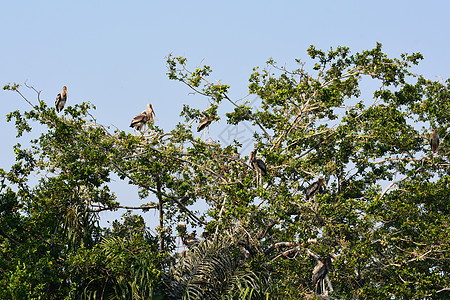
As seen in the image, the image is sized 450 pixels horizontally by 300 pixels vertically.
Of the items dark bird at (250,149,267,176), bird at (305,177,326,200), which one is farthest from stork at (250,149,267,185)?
bird at (305,177,326,200)

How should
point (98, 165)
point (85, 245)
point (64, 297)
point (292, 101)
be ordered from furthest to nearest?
point (292, 101)
point (98, 165)
point (85, 245)
point (64, 297)

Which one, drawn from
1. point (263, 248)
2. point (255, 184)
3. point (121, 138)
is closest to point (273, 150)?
point (255, 184)

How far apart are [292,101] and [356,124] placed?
158 centimetres

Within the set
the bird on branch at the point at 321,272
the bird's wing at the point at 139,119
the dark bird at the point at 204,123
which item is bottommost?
the bird on branch at the point at 321,272

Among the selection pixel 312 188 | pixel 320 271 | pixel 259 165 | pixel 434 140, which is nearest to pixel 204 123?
pixel 259 165

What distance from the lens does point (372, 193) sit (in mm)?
12367

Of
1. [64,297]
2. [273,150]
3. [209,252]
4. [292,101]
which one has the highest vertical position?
[292,101]

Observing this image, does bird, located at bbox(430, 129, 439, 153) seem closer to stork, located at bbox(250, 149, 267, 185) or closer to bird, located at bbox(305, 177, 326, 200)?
bird, located at bbox(305, 177, 326, 200)

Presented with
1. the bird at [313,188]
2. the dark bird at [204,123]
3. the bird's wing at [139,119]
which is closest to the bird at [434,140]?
the bird at [313,188]

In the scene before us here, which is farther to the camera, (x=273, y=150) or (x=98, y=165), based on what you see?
(x=273, y=150)

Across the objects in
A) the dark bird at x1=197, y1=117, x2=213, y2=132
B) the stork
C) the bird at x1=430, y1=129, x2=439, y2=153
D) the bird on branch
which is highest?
the dark bird at x1=197, y1=117, x2=213, y2=132

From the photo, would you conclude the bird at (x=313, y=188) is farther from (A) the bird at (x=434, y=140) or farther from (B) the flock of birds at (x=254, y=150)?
(A) the bird at (x=434, y=140)

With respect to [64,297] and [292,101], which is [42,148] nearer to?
[64,297]

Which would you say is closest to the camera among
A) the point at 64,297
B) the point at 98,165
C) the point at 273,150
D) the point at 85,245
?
the point at 64,297
